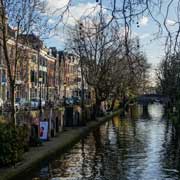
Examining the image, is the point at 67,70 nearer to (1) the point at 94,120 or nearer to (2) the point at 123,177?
(1) the point at 94,120

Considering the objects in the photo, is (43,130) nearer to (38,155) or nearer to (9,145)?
(38,155)

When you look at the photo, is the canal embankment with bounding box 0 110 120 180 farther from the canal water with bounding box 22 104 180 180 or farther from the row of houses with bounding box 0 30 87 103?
the row of houses with bounding box 0 30 87 103

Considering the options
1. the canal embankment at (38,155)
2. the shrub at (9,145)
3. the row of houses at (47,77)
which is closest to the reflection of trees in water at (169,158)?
the canal embankment at (38,155)

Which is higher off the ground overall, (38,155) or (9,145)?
(9,145)

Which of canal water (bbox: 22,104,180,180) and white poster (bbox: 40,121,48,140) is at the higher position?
white poster (bbox: 40,121,48,140)

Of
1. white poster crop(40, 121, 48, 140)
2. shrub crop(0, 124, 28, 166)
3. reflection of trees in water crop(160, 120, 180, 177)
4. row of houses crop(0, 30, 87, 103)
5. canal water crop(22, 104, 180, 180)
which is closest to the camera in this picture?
shrub crop(0, 124, 28, 166)

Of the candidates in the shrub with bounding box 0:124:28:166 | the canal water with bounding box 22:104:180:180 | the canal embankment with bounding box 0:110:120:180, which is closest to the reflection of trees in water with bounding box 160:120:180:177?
the canal water with bounding box 22:104:180:180

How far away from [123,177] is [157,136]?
19.6m

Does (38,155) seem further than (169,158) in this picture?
No

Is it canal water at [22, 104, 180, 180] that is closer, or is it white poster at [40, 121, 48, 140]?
canal water at [22, 104, 180, 180]

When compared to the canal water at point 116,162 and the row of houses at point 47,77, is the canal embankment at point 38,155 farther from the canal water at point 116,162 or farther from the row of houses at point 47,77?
the row of houses at point 47,77

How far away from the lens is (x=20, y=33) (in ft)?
87.9

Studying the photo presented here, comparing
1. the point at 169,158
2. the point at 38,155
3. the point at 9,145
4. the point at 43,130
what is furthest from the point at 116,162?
the point at 43,130

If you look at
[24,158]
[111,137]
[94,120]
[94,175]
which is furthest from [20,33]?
[94,120]
